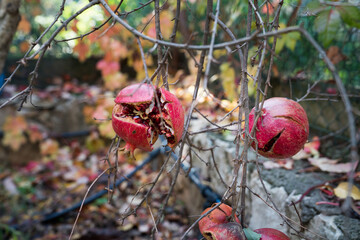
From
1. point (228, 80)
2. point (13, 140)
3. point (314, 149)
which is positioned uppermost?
point (228, 80)

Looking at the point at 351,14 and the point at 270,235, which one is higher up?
the point at 351,14

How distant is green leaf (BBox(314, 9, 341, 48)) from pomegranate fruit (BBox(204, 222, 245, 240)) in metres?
0.37

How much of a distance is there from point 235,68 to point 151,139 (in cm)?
151

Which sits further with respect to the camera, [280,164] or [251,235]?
[280,164]

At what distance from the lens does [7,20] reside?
1021mm

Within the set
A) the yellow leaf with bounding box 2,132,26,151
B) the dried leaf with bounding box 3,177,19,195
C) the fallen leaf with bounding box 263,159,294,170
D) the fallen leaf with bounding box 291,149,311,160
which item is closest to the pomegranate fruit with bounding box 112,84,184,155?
the fallen leaf with bounding box 263,159,294,170

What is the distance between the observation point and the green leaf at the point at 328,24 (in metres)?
0.48

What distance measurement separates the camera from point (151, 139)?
537 mm

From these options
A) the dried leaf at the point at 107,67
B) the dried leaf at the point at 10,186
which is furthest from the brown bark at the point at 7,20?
the dried leaf at the point at 107,67

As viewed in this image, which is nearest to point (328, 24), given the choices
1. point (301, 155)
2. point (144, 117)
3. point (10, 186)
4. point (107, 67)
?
point (144, 117)

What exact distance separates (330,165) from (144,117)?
812mm

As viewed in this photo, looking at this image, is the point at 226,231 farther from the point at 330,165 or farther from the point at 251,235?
the point at 330,165

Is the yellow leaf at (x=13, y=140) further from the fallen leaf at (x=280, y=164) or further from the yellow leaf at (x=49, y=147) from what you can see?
the fallen leaf at (x=280, y=164)

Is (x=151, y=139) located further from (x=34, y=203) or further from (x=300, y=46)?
(x=34, y=203)
